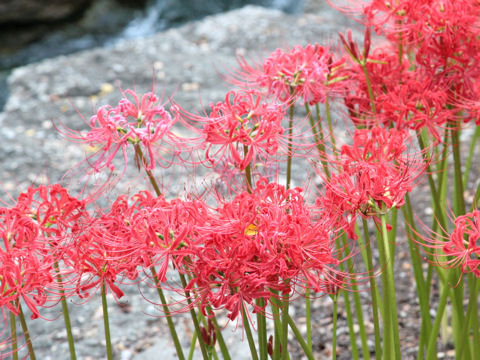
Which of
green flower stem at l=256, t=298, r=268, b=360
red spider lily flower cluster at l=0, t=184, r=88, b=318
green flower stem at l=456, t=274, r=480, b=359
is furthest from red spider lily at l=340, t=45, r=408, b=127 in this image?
red spider lily flower cluster at l=0, t=184, r=88, b=318

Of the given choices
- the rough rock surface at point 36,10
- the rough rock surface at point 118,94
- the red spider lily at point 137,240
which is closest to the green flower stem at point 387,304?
the red spider lily at point 137,240

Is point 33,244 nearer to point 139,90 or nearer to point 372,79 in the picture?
point 372,79

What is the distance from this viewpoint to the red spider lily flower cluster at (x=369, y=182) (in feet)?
2.60

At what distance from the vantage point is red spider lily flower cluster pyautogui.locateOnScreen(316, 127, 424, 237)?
2.60ft

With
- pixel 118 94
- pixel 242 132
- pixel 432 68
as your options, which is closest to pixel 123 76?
pixel 118 94

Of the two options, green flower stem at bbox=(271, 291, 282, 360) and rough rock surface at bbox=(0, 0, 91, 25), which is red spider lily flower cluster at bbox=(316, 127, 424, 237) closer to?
green flower stem at bbox=(271, 291, 282, 360)

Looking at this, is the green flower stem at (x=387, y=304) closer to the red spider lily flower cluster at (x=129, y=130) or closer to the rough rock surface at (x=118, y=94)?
the red spider lily flower cluster at (x=129, y=130)

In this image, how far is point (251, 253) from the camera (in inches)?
27.9

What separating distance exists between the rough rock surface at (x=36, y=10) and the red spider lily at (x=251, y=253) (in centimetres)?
540

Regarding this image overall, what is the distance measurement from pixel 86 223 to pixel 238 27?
10.9 ft

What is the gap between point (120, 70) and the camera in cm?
342

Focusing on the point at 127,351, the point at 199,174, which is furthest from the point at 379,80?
the point at 199,174

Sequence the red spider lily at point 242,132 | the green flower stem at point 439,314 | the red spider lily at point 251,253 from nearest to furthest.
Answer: the red spider lily at point 251,253 < the red spider lily at point 242,132 < the green flower stem at point 439,314

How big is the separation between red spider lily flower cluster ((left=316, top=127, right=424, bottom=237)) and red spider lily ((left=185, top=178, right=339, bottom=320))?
0.07 m
